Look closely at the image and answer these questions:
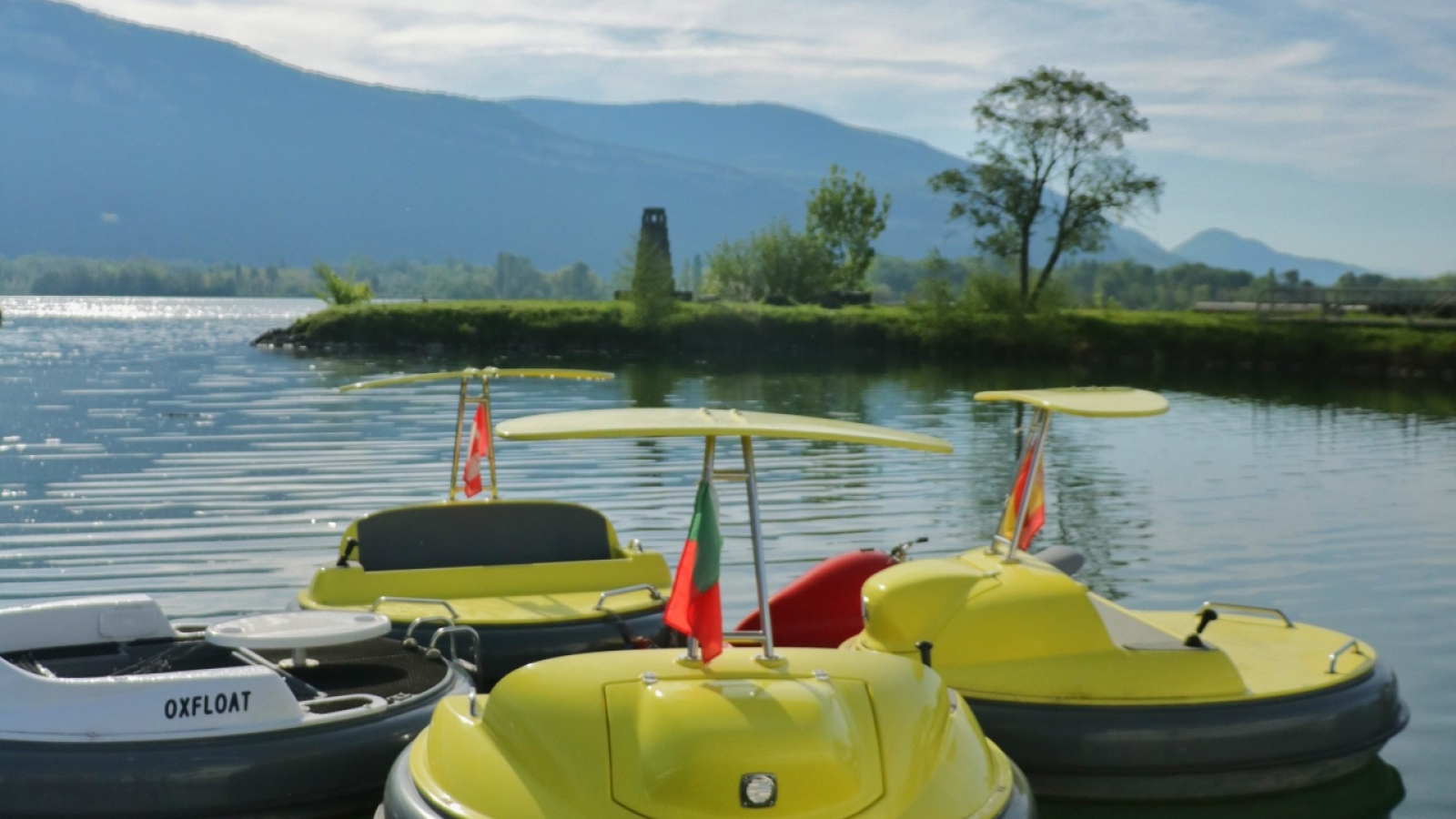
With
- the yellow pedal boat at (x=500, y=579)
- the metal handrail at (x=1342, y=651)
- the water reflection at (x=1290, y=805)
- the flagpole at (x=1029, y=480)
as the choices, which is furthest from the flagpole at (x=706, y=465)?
the metal handrail at (x=1342, y=651)

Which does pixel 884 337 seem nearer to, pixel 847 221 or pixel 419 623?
pixel 847 221

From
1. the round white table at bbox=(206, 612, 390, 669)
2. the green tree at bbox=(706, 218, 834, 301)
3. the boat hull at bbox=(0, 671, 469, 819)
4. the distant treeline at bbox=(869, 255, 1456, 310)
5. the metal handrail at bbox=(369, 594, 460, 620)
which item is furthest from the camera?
the green tree at bbox=(706, 218, 834, 301)

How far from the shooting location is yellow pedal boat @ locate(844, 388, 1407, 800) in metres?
7.73

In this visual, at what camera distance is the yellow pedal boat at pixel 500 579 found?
9141 mm

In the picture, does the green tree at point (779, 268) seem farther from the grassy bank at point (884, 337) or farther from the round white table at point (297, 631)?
the round white table at point (297, 631)

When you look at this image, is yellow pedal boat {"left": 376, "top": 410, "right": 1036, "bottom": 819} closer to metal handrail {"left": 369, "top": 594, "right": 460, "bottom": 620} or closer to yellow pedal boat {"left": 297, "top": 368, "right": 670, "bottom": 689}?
yellow pedal boat {"left": 297, "top": 368, "right": 670, "bottom": 689}

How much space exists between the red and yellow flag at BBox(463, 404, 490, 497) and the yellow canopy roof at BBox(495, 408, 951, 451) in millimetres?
5987

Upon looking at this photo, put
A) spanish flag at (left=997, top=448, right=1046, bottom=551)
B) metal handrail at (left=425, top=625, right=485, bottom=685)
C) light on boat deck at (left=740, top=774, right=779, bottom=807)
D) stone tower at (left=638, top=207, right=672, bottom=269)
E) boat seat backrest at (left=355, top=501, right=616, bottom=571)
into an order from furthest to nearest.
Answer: stone tower at (left=638, top=207, right=672, bottom=269)
boat seat backrest at (left=355, top=501, right=616, bottom=571)
spanish flag at (left=997, top=448, right=1046, bottom=551)
metal handrail at (left=425, top=625, right=485, bottom=685)
light on boat deck at (left=740, top=774, right=779, bottom=807)

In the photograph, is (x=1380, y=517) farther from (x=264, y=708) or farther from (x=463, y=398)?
(x=264, y=708)

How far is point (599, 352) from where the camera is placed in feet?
232

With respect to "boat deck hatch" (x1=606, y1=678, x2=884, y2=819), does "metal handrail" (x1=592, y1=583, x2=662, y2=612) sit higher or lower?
lower

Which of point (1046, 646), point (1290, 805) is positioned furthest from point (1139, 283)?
point (1046, 646)

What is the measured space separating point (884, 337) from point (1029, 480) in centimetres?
5966

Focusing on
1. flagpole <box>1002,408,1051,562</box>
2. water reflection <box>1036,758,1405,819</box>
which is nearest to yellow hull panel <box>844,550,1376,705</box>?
flagpole <box>1002,408,1051,562</box>
